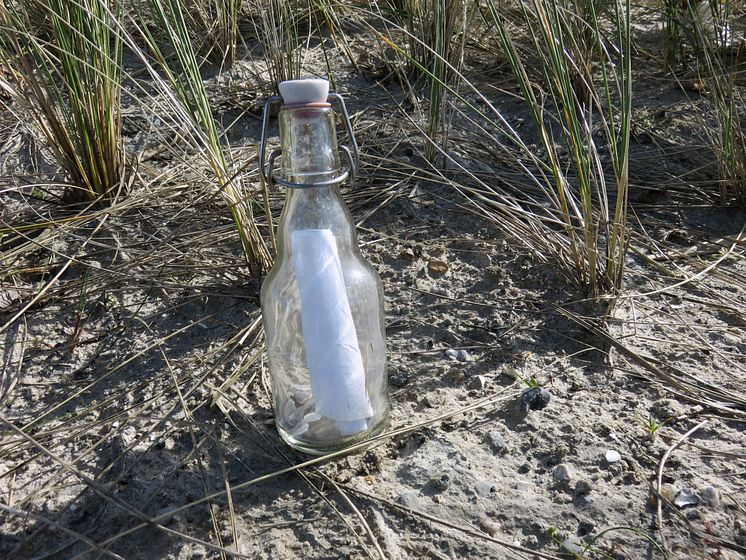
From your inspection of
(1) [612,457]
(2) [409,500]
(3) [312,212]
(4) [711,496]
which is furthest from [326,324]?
(4) [711,496]

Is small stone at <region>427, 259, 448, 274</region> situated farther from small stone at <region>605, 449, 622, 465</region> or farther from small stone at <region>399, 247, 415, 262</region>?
small stone at <region>605, 449, 622, 465</region>

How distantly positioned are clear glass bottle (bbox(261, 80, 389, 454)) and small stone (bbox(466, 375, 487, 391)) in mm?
236

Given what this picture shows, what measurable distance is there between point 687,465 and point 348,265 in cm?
69

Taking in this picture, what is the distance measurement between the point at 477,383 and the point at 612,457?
31 cm

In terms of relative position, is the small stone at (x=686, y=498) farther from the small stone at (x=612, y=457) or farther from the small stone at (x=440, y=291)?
the small stone at (x=440, y=291)

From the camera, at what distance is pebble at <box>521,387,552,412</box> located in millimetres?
1329

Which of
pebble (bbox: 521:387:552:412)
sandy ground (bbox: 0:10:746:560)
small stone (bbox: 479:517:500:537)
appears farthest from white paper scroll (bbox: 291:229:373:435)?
pebble (bbox: 521:387:552:412)

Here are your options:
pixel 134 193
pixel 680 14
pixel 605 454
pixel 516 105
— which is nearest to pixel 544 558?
pixel 605 454

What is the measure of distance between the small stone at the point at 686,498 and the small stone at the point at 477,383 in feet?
1.36

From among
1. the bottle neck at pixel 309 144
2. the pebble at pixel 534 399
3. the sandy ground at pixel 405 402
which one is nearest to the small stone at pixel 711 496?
the sandy ground at pixel 405 402

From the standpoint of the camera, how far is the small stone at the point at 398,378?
1411 millimetres

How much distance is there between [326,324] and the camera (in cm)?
108

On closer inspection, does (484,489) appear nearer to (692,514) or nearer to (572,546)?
(572,546)

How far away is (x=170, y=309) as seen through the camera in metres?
1.65
